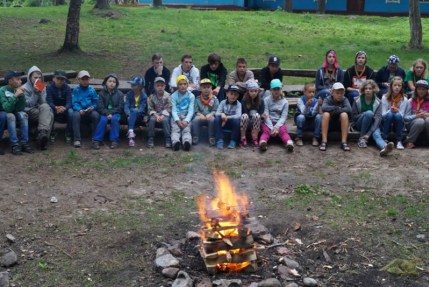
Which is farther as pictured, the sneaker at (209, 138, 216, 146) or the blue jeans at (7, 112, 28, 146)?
the sneaker at (209, 138, 216, 146)

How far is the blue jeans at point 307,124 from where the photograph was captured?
10219 millimetres

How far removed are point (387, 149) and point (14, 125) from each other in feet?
20.8

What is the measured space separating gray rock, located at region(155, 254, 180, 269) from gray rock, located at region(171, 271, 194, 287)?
0.22 m

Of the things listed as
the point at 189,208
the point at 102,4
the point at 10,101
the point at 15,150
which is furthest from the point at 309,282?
the point at 102,4

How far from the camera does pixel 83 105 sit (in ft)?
33.7

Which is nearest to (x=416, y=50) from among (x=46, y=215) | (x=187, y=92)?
(x=187, y=92)

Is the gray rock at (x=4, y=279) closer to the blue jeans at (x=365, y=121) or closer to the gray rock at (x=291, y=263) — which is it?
the gray rock at (x=291, y=263)

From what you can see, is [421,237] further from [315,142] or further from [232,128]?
[232,128]

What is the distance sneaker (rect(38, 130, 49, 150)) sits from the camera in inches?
376

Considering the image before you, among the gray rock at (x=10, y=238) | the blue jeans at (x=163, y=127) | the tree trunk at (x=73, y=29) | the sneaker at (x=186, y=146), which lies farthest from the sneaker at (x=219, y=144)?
the tree trunk at (x=73, y=29)

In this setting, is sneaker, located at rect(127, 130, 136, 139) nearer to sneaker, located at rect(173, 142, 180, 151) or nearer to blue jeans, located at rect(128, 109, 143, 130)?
blue jeans, located at rect(128, 109, 143, 130)

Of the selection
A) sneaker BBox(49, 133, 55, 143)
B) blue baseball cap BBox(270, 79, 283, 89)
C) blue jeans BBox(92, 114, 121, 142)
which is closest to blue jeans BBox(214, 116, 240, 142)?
blue baseball cap BBox(270, 79, 283, 89)

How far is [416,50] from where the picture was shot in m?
18.1

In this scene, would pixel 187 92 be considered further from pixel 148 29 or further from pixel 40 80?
pixel 148 29
